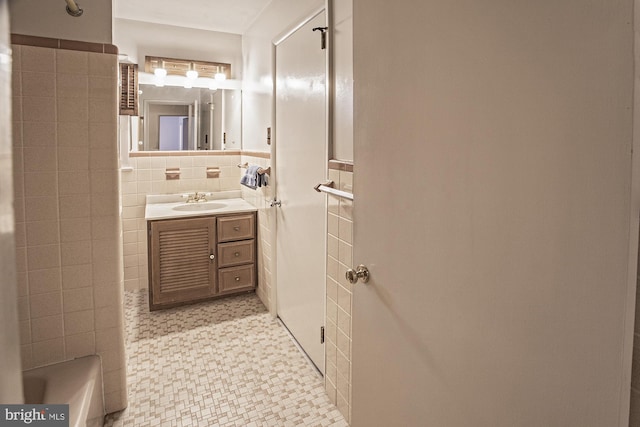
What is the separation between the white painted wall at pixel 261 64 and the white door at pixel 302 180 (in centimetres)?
13

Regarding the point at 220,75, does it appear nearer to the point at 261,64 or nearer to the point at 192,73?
the point at 192,73

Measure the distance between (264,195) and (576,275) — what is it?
260 cm

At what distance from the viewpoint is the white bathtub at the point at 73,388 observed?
59.3 inches

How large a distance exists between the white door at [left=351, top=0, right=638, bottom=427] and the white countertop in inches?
88.0

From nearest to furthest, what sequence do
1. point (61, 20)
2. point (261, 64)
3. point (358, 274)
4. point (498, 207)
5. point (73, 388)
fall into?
point (498, 207)
point (358, 274)
point (73, 388)
point (61, 20)
point (261, 64)

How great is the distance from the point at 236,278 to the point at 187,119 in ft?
4.98

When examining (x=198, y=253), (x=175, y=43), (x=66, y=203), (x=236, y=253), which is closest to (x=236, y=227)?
(x=236, y=253)

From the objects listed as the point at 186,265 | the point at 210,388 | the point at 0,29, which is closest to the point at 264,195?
the point at 186,265

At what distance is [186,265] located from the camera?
3127 mm

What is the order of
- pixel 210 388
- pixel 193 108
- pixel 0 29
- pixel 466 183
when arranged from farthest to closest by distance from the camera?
pixel 193 108
pixel 210 388
pixel 466 183
pixel 0 29

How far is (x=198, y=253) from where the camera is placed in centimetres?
315

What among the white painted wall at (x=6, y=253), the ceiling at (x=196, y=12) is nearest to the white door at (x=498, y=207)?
the white painted wall at (x=6, y=253)

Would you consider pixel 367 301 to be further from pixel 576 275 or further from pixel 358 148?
pixel 576 275

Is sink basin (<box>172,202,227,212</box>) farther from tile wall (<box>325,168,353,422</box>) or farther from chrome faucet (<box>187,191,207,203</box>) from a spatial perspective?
tile wall (<box>325,168,353,422</box>)
